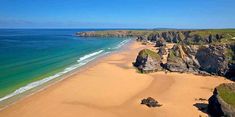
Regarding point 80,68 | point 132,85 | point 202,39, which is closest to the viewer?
point 132,85

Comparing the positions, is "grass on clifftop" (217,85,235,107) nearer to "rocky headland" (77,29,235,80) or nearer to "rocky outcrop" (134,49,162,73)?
"rocky headland" (77,29,235,80)

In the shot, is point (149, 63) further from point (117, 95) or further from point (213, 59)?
point (117, 95)

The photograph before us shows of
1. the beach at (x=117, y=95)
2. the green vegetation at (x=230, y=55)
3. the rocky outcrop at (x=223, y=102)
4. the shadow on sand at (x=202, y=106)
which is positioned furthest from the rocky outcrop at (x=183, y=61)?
the rocky outcrop at (x=223, y=102)

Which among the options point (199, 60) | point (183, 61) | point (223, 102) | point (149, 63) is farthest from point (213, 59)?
point (223, 102)

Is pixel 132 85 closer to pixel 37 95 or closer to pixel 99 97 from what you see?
pixel 99 97

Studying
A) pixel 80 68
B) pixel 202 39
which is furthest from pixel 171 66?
pixel 202 39

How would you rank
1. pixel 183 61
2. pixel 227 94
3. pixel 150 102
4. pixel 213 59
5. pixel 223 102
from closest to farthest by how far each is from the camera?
pixel 223 102, pixel 227 94, pixel 150 102, pixel 213 59, pixel 183 61
